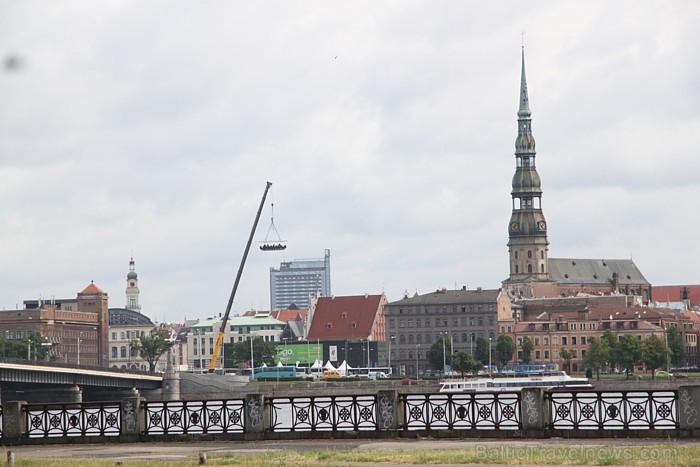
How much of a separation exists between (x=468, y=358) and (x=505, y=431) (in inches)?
6362

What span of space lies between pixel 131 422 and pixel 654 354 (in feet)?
502

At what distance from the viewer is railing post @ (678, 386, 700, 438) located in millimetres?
33156

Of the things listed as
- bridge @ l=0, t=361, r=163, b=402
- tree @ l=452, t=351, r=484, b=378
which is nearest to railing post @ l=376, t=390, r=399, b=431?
bridge @ l=0, t=361, r=163, b=402

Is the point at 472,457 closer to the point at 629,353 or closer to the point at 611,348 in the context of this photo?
the point at 629,353

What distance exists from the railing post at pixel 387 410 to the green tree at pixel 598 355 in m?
151

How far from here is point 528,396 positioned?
1361 inches

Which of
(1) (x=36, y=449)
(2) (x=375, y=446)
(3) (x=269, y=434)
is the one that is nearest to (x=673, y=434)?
(2) (x=375, y=446)

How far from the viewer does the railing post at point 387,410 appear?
118 ft

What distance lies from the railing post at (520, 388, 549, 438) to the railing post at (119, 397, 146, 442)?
32.5 feet

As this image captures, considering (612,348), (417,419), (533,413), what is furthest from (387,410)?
(612,348)

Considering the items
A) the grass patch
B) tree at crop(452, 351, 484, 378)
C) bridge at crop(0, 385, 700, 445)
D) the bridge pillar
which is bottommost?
the grass patch

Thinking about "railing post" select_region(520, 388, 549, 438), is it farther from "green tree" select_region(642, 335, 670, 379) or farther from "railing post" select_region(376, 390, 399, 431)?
"green tree" select_region(642, 335, 670, 379)

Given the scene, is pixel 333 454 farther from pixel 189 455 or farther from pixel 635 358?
pixel 635 358

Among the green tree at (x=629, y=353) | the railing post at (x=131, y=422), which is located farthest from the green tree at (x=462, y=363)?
the railing post at (x=131, y=422)
